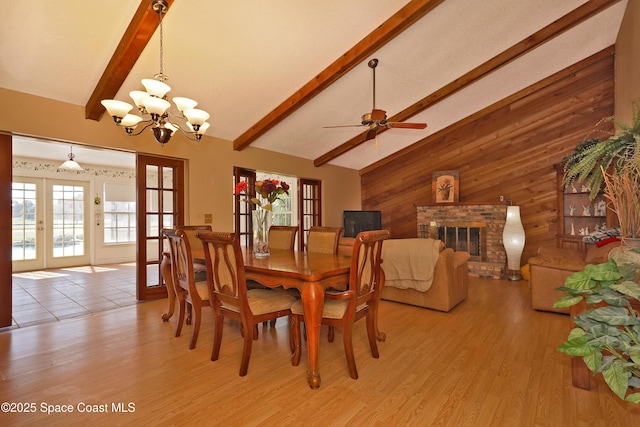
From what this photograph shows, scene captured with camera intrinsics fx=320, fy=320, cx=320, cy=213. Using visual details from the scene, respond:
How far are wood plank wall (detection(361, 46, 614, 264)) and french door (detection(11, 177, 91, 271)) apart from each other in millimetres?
7523

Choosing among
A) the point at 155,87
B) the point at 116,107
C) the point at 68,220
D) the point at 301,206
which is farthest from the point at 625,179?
the point at 68,220

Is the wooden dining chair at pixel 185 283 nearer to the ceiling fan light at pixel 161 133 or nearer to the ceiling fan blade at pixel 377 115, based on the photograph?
the ceiling fan light at pixel 161 133

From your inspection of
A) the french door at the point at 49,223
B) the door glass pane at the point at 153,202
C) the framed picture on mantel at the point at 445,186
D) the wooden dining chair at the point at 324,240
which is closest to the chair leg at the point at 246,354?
the wooden dining chair at the point at 324,240

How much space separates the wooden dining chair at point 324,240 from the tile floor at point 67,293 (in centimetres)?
264

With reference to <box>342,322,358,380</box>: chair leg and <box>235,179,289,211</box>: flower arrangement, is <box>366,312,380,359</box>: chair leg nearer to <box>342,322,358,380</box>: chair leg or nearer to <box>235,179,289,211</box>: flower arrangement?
<box>342,322,358,380</box>: chair leg

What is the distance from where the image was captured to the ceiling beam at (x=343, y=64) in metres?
3.27

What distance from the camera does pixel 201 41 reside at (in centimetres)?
321

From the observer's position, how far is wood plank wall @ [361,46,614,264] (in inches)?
218

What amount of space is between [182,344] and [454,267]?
3.03m

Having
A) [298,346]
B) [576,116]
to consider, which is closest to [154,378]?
[298,346]

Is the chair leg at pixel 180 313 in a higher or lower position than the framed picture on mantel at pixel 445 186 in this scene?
lower

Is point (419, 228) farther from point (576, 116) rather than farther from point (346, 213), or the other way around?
point (576, 116)

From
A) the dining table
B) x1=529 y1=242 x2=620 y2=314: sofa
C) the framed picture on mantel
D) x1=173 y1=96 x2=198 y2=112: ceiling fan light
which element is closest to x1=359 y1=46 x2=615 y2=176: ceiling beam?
the framed picture on mantel

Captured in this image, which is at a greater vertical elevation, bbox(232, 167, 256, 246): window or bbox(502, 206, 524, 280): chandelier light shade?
bbox(232, 167, 256, 246): window
